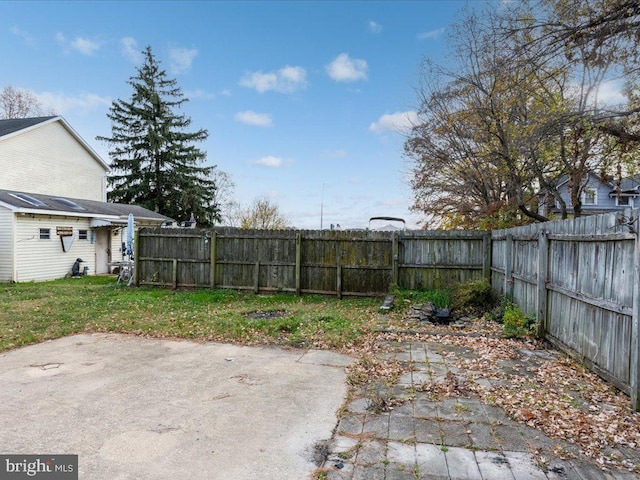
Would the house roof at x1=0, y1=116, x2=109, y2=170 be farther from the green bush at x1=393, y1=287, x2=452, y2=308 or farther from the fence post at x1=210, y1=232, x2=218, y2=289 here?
the green bush at x1=393, y1=287, x2=452, y2=308

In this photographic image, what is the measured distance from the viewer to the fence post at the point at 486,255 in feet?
29.7

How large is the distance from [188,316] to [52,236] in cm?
951

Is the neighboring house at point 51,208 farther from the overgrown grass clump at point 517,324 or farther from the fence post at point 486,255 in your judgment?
the overgrown grass clump at point 517,324

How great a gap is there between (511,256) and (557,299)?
2.20m

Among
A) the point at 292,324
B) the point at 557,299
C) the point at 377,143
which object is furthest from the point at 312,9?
the point at 557,299

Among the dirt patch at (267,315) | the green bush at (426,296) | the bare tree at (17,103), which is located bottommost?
the dirt patch at (267,315)

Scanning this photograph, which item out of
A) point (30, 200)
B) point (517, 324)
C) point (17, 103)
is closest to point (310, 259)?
point (517, 324)

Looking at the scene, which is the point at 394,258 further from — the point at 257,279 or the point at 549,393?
the point at 549,393

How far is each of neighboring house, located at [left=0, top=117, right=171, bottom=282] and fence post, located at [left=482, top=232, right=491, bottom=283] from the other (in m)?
13.1

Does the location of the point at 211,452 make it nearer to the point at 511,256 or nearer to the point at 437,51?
the point at 511,256

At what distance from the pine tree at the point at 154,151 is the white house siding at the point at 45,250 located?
1099cm

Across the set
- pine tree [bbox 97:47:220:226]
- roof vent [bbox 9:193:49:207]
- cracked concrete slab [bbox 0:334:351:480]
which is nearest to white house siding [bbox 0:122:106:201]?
roof vent [bbox 9:193:49:207]

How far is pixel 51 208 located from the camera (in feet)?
43.9

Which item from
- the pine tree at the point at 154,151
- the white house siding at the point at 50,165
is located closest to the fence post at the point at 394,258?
the white house siding at the point at 50,165
